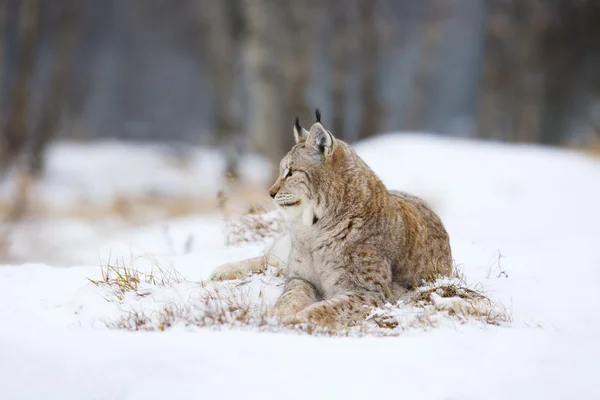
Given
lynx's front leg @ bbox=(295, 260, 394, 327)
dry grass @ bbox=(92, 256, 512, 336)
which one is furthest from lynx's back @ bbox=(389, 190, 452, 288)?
lynx's front leg @ bbox=(295, 260, 394, 327)

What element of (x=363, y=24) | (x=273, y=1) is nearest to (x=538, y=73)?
(x=363, y=24)

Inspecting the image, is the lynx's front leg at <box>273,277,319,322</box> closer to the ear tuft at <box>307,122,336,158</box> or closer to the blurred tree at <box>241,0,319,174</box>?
Result: the ear tuft at <box>307,122,336,158</box>

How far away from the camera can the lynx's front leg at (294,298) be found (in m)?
4.45

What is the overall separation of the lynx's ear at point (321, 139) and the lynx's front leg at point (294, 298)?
35.7 inches

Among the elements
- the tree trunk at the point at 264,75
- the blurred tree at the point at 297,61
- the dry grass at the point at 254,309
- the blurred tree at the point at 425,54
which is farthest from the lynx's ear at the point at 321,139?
the blurred tree at the point at 425,54

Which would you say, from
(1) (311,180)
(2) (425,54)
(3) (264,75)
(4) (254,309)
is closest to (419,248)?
(1) (311,180)

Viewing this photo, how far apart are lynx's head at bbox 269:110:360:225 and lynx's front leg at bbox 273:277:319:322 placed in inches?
17.6

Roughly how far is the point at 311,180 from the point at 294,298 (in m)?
0.84

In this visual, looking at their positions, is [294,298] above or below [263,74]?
below

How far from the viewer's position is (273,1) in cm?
1528

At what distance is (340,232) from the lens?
4.94 m

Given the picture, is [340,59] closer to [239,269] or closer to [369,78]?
[369,78]

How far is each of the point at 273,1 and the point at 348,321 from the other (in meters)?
12.0

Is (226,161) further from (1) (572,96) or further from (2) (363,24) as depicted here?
(1) (572,96)
